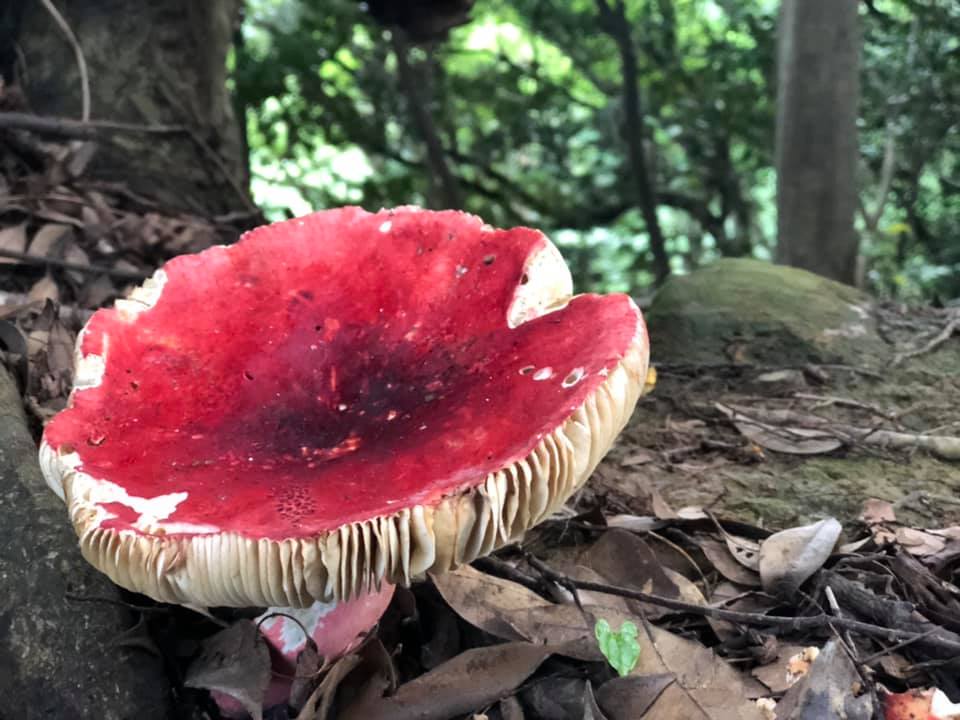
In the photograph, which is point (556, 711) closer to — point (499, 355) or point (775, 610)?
point (775, 610)

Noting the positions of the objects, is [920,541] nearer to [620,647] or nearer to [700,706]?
[700,706]

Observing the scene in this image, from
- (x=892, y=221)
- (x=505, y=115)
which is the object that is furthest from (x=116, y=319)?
(x=892, y=221)

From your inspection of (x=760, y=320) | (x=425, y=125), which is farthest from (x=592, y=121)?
(x=760, y=320)

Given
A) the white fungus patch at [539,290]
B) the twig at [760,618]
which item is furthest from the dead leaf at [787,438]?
the white fungus patch at [539,290]

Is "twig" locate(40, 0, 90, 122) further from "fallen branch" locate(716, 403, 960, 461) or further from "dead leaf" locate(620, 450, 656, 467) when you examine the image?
"fallen branch" locate(716, 403, 960, 461)

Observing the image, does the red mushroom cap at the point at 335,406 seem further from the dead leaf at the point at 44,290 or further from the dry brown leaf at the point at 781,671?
the dead leaf at the point at 44,290
